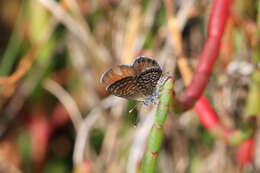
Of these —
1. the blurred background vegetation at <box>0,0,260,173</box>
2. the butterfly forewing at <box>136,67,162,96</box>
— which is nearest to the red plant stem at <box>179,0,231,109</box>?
the butterfly forewing at <box>136,67,162,96</box>

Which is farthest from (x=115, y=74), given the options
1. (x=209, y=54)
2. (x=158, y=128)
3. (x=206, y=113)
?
(x=206, y=113)

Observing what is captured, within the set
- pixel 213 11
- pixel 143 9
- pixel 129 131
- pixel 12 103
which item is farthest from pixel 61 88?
pixel 213 11

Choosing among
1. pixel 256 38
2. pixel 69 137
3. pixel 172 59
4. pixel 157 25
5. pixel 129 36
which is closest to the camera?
pixel 256 38

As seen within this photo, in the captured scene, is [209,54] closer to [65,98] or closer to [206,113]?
[206,113]

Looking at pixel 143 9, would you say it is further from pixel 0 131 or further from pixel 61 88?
pixel 0 131

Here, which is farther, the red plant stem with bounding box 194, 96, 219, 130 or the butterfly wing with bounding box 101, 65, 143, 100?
the red plant stem with bounding box 194, 96, 219, 130

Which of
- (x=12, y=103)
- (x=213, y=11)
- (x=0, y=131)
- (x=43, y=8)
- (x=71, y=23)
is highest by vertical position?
(x=43, y=8)

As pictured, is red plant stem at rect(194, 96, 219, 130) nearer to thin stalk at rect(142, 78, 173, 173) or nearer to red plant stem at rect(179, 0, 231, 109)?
red plant stem at rect(179, 0, 231, 109)
